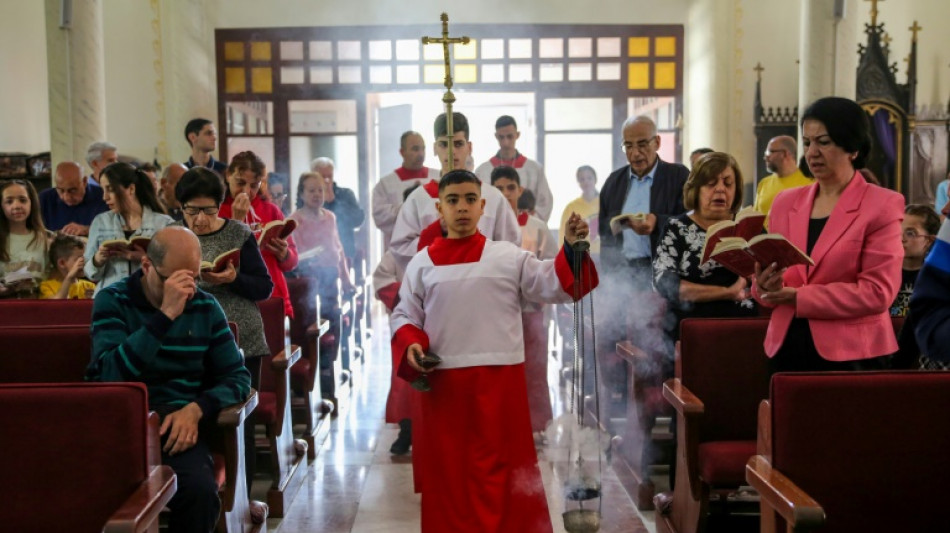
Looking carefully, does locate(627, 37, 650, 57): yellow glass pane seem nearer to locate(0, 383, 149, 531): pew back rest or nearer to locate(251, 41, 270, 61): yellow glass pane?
locate(251, 41, 270, 61): yellow glass pane

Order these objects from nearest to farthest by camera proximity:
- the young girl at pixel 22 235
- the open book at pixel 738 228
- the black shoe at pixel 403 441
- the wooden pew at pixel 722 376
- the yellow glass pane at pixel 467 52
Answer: the open book at pixel 738 228 → the wooden pew at pixel 722 376 → the young girl at pixel 22 235 → the black shoe at pixel 403 441 → the yellow glass pane at pixel 467 52

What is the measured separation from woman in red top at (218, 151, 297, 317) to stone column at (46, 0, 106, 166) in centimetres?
306

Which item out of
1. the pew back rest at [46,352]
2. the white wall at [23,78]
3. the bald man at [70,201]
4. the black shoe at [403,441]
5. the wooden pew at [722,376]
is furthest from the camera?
the white wall at [23,78]

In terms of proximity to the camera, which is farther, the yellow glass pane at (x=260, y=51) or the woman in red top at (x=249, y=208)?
the yellow glass pane at (x=260, y=51)

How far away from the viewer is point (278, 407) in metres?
4.64

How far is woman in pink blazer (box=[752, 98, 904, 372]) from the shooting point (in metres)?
2.89

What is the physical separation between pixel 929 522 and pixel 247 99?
9.90 meters

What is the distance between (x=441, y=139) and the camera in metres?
4.57

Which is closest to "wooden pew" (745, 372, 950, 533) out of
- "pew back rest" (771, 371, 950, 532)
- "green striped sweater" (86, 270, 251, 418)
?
"pew back rest" (771, 371, 950, 532)

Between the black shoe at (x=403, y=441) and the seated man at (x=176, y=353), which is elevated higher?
the seated man at (x=176, y=353)

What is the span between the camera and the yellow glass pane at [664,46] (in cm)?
1125

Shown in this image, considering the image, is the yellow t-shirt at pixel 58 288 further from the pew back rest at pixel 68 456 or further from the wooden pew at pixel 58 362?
the pew back rest at pixel 68 456

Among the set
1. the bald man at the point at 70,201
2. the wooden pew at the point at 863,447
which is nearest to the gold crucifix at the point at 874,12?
the bald man at the point at 70,201

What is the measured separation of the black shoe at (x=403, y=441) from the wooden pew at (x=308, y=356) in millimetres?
456
